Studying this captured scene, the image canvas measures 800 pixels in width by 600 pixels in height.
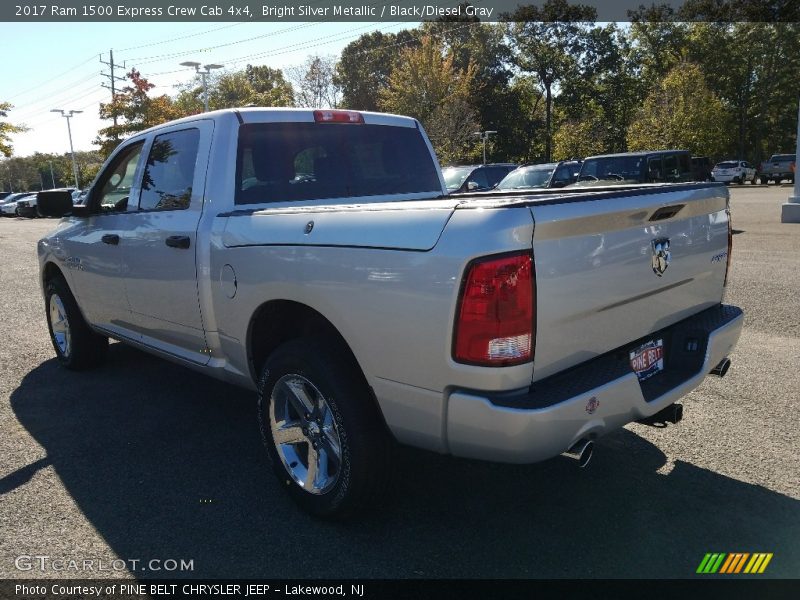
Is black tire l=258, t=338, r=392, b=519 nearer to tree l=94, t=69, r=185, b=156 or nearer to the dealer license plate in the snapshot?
the dealer license plate

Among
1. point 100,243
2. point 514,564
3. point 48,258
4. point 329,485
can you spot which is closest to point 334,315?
point 329,485

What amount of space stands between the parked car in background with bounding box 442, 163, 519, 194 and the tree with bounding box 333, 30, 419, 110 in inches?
2052

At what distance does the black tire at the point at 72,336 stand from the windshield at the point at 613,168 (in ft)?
39.9

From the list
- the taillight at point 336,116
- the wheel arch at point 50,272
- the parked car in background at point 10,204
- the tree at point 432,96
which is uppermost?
the tree at point 432,96

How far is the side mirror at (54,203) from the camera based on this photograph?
495 centimetres

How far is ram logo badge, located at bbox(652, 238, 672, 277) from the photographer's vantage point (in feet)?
9.76

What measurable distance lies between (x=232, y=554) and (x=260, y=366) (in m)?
1.02

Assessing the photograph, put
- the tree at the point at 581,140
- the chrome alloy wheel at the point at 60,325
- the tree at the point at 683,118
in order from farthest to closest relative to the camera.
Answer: the tree at the point at 581,140 → the tree at the point at 683,118 → the chrome alloy wheel at the point at 60,325

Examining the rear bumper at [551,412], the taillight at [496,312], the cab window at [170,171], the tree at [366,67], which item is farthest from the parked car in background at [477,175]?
the tree at [366,67]

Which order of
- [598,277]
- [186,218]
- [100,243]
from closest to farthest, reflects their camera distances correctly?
[598,277] → [186,218] → [100,243]

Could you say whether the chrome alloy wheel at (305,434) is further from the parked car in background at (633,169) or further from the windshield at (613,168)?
the windshield at (613,168)

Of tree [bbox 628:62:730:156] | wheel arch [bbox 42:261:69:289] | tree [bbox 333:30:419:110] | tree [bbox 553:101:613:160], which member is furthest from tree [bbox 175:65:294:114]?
wheel arch [bbox 42:261:69:289]

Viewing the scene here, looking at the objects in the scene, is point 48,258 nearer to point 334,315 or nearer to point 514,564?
point 334,315

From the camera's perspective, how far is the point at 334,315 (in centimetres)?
287
